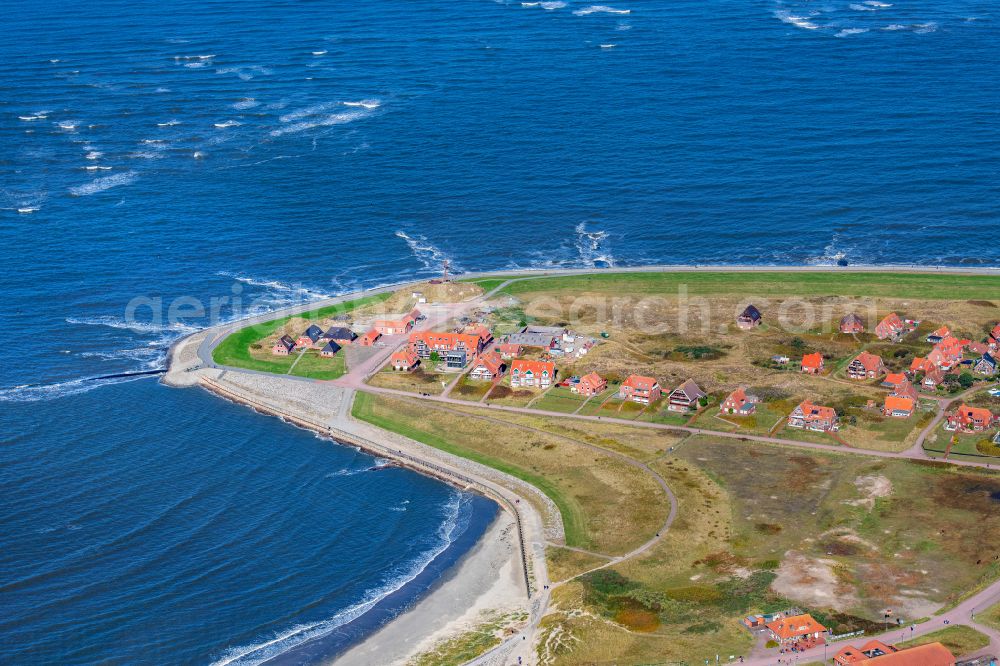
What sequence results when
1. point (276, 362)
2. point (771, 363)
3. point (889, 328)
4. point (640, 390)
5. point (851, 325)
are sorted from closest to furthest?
1. point (640, 390)
2. point (771, 363)
3. point (889, 328)
4. point (276, 362)
5. point (851, 325)

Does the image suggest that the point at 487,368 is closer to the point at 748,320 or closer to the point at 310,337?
the point at 310,337

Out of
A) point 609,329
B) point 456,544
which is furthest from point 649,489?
point 609,329

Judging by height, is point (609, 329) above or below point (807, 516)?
above

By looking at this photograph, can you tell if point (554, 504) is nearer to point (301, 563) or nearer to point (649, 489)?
point (649, 489)

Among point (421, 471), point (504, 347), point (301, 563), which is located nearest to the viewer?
point (301, 563)

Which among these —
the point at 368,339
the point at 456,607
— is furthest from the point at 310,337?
the point at 456,607
